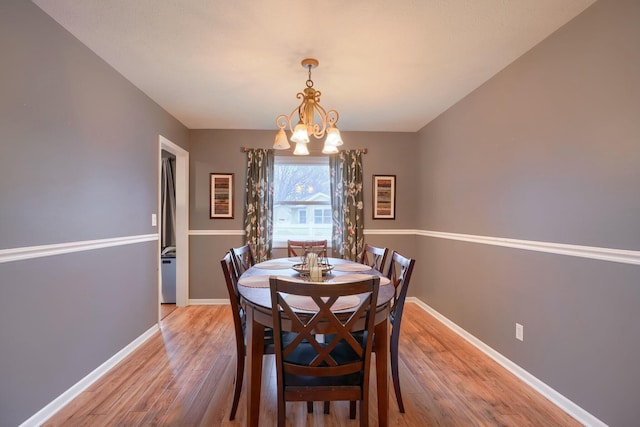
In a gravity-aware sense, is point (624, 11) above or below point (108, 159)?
above

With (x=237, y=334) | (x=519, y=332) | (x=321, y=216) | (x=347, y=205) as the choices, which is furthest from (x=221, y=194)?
(x=519, y=332)

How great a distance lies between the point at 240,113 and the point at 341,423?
10.1 ft

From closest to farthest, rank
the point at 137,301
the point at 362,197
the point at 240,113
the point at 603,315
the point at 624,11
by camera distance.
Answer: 1. the point at 624,11
2. the point at 603,315
3. the point at 137,301
4. the point at 240,113
5. the point at 362,197

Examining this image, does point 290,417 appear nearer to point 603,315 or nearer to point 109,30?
point 603,315

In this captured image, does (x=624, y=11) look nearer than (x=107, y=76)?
Yes

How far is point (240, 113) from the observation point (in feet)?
11.2

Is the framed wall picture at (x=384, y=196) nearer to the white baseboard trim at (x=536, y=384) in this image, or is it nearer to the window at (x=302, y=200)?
the window at (x=302, y=200)

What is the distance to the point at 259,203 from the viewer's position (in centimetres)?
395

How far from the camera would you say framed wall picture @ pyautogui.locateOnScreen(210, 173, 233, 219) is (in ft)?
13.1

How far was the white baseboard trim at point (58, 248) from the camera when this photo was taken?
1.56m

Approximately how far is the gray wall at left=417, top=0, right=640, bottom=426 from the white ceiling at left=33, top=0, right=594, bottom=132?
0.87 feet

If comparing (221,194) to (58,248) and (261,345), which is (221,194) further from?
(261,345)

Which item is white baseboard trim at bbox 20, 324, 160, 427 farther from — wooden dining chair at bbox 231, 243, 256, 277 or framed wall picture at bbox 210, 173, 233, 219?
framed wall picture at bbox 210, 173, 233, 219

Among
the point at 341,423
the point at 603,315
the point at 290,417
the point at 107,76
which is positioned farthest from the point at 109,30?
the point at 603,315
